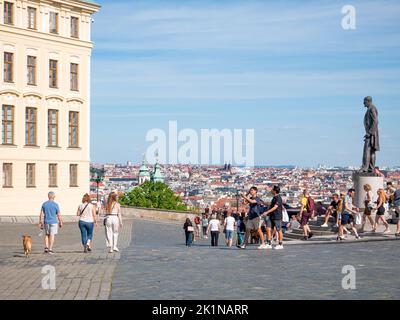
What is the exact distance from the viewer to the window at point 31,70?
49.1m

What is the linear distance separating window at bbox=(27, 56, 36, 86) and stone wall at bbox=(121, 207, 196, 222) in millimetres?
12449

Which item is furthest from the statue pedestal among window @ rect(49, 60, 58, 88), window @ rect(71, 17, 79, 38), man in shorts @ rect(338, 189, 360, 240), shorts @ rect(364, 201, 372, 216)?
window @ rect(71, 17, 79, 38)

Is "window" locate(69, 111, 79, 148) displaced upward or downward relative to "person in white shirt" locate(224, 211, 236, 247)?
upward

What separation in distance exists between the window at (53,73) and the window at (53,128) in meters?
1.83

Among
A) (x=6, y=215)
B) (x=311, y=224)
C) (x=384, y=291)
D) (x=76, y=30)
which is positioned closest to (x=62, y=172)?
(x=6, y=215)

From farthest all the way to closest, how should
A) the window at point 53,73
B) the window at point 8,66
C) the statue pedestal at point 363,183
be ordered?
1. the window at point 53,73
2. the window at point 8,66
3. the statue pedestal at point 363,183

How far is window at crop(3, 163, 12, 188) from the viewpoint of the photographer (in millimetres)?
47844

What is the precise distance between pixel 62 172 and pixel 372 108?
2676 cm

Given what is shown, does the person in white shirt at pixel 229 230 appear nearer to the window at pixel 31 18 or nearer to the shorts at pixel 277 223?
the shorts at pixel 277 223

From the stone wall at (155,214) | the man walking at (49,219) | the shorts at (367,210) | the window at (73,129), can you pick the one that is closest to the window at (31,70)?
the window at (73,129)

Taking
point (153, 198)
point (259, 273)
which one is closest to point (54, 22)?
point (153, 198)

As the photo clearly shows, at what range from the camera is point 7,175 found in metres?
48.0

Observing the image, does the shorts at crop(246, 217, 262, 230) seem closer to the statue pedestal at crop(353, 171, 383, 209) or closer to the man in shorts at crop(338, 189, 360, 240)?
the man in shorts at crop(338, 189, 360, 240)
